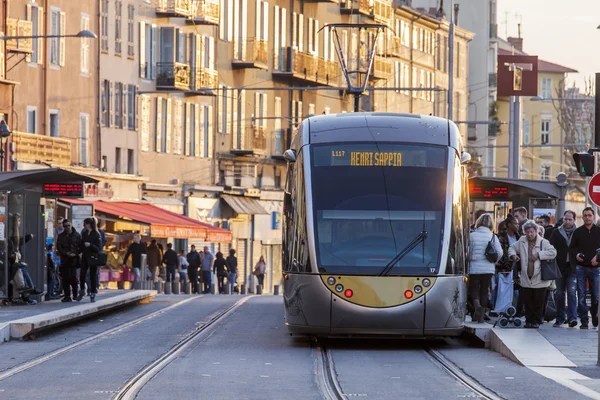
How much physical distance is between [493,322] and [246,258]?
1799 inches

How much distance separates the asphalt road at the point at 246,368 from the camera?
55.8 ft

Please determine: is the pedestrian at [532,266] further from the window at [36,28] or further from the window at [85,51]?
the window at [85,51]

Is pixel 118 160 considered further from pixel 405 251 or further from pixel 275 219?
pixel 405 251

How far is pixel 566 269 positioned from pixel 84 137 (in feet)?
110

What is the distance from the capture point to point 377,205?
23.6m

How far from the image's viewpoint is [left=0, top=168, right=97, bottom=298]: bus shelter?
32.4 metres

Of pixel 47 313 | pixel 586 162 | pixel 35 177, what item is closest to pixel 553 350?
pixel 586 162

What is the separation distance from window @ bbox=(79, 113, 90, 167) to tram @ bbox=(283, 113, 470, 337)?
3329 centimetres

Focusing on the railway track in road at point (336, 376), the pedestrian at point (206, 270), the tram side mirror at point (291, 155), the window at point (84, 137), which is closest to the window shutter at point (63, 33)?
the window at point (84, 137)

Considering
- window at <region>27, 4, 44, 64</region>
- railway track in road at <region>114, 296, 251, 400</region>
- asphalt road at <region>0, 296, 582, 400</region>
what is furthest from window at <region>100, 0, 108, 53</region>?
asphalt road at <region>0, 296, 582, 400</region>

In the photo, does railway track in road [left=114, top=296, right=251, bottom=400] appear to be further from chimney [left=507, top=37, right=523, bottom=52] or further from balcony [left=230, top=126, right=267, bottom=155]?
chimney [left=507, top=37, right=523, bottom=52]

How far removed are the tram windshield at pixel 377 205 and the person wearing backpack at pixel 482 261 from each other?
7.49ft

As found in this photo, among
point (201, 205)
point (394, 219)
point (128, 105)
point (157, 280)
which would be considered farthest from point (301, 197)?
point (201, 205)

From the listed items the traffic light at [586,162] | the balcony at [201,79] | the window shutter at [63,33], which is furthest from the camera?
the balcony at [201,79]
